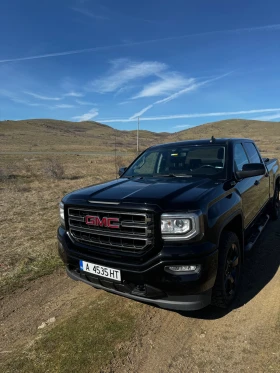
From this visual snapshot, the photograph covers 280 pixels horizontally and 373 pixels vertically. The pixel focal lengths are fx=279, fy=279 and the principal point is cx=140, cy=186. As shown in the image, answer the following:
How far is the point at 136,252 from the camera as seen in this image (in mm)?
2619

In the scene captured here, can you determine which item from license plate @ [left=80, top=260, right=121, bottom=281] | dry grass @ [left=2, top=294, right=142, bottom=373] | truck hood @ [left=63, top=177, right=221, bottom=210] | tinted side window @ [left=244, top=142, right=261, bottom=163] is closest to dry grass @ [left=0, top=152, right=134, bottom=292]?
dry grass @ [left=2, top=294, right=142, bottom=373]

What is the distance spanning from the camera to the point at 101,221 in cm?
280

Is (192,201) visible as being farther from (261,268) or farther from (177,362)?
(261,268)

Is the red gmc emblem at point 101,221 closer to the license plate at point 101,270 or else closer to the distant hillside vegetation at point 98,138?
the license plate at point 101,270

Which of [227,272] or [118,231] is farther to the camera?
[227,272]

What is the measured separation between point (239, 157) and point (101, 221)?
8.14 feet

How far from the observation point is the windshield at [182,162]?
3.74 meters

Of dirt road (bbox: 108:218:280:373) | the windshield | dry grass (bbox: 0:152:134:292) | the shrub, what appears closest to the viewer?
dirt road (bbox: 108:218:280:373)

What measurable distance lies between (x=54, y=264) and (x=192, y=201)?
9.39ft

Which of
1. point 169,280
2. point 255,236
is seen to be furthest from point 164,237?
point 255,236

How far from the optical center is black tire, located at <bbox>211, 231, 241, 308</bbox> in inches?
110

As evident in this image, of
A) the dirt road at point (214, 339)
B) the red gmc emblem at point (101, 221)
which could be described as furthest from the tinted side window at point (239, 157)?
the red gmc emblem at point (101, 221)

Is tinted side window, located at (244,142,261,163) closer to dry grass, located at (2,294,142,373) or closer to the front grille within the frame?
the front grille

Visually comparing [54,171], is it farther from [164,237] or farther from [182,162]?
[164,237]
